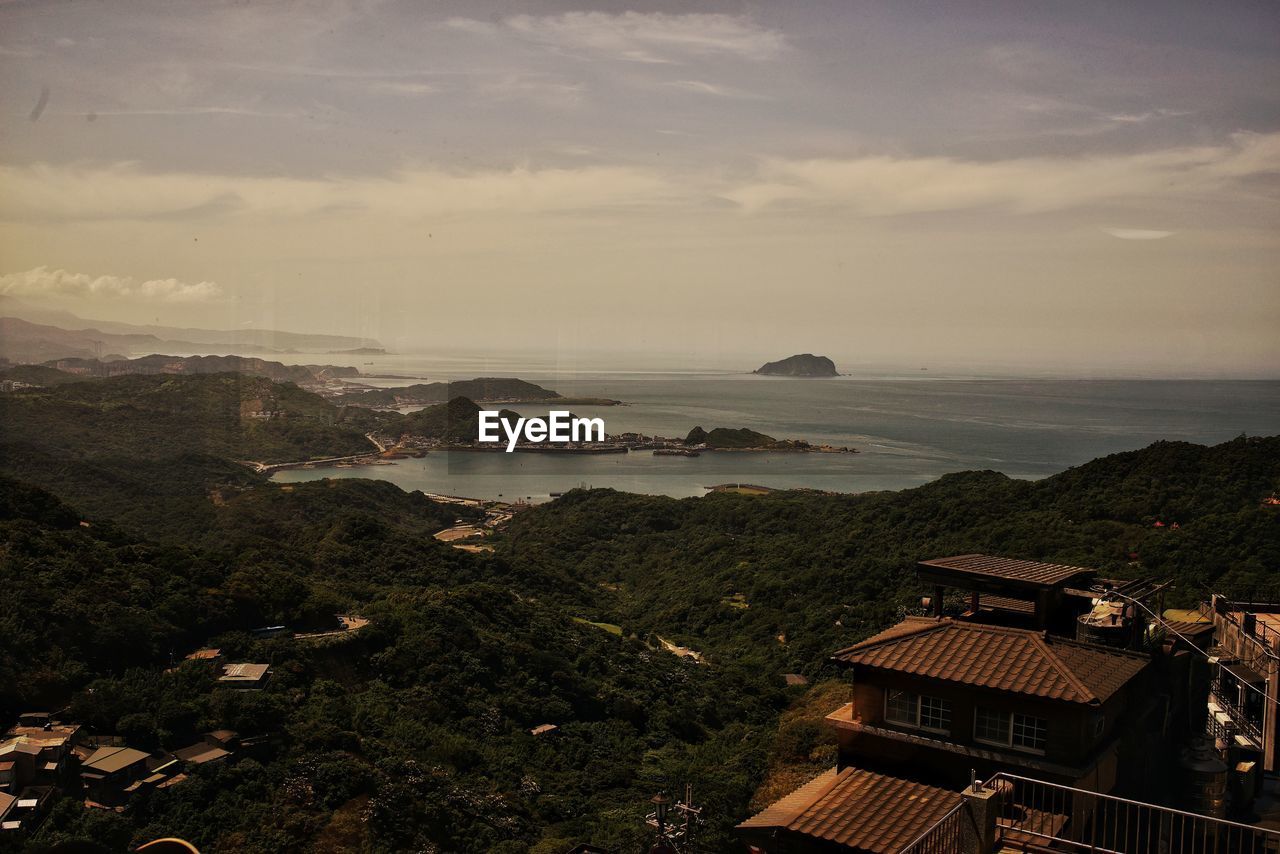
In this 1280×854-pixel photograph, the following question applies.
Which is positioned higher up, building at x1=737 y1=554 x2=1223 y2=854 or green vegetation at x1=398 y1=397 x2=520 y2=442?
building at x1=737 y1=554 x2=1223 y2=854

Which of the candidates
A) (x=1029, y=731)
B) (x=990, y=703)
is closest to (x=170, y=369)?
(x=990, y=703)

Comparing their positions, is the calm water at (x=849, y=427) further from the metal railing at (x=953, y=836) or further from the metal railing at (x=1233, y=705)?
Answer: the metal railing at (x=953, y=836)

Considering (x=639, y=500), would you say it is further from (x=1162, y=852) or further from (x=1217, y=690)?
(x=1162, y=852)

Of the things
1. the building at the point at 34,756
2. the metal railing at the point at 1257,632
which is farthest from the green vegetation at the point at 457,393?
the metal railing at the point at 1257,632

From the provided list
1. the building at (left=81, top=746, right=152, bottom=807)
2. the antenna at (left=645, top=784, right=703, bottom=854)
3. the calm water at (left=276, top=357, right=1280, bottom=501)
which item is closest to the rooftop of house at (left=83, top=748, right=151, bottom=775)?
the building at (left=81, top=746, right=152, bottom=807)

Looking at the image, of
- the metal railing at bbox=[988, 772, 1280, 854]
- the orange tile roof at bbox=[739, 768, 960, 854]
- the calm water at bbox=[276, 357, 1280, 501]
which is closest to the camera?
the metal railing at bbox=[988, 772, 1280, 854]

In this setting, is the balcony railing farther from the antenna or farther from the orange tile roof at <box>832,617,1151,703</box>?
the antenna

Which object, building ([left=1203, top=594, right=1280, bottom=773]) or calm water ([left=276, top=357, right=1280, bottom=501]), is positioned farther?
calm water ([left=276, top=357, right=1280, bottom=501])
